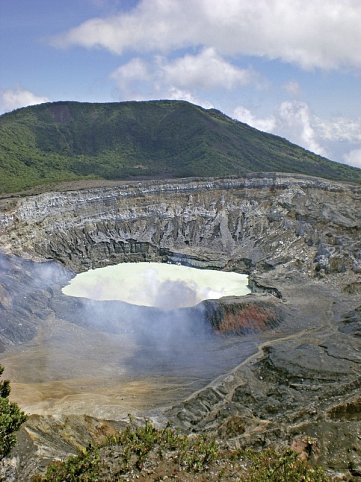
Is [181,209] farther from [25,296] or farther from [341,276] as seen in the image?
[25,296]

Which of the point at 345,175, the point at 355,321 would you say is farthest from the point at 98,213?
the point at 345,175

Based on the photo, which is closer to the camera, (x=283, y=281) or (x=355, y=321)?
(x=355, y=321)

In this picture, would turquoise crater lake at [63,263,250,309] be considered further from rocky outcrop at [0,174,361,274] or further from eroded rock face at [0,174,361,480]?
rocky outcrop at [0,174,361,274]

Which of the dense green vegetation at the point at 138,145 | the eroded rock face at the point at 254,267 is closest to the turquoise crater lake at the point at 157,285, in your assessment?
the eroded rock face at the point at 254,267

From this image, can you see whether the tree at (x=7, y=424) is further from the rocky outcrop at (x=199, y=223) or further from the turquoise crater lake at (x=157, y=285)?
the rocky outcrop at (x=199, y=223)

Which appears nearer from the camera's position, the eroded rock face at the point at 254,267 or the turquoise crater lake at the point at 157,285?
the eroded rock face at the point at 254,267

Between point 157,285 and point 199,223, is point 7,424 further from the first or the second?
point 199,223

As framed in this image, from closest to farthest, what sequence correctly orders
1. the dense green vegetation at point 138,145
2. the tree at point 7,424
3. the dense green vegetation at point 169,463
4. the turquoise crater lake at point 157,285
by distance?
the dense green vegetation at point 169,463
the tree at point 7,424
the turquoise crater lake at point 157,285
the dense green vegetation at point 138,145

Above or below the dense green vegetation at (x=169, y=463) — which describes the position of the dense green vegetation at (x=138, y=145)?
above
